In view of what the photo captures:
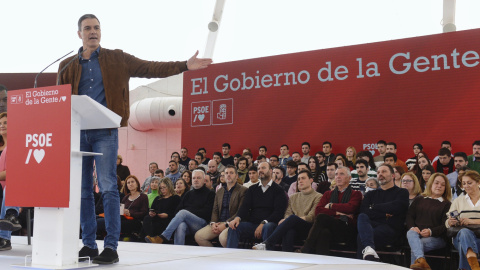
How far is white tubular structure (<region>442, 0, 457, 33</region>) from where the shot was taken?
30.0 ft

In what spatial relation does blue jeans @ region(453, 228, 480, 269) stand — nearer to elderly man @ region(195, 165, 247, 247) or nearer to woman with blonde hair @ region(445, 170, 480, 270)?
woman with blonde hair @ region(445, 170, 480, 270)

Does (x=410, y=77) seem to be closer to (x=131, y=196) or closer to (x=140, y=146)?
(x=131, y=196)

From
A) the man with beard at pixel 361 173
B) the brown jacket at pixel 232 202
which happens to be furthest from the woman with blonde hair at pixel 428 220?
the brown jacket at pixel 232 202

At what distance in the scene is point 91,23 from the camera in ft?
9.65

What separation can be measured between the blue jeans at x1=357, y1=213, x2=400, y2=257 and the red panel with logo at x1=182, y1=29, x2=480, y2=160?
3564 millimetres

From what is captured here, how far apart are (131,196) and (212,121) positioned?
366 cm

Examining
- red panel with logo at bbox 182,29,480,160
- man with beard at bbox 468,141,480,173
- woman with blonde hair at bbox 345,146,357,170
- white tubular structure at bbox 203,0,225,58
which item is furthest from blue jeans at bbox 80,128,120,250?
white tubular structure at bbox 203,0,225,58

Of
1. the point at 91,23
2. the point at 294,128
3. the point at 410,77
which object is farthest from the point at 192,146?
the point at 91,23

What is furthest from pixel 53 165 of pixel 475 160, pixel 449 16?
pixel 449 16

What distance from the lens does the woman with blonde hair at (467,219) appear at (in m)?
4.42

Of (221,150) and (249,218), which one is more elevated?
(221,150)

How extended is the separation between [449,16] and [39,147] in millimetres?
8351

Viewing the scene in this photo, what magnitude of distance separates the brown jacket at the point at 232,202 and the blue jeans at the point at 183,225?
0.63ft

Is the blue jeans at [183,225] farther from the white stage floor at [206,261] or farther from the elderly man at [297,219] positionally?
the white stage floor at [206,261]
